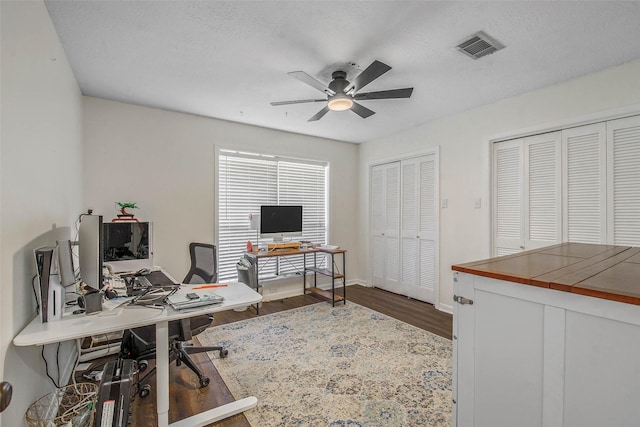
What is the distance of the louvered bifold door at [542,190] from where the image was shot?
9.35 ft

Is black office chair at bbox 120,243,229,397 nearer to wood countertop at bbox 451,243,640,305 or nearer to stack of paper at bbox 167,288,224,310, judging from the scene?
stack of paper at bbox 167,288,224,310

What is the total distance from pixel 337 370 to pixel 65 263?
2071mm

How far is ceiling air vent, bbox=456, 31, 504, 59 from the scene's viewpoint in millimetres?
1997

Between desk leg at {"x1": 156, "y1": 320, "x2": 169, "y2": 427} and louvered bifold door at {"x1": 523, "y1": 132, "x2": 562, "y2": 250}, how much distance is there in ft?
11.5

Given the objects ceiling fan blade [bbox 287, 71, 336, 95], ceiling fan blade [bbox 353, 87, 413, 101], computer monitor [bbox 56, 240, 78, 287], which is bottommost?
computer monitor [bbox 56, 240, 78, 287]

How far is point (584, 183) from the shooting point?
2670 mm

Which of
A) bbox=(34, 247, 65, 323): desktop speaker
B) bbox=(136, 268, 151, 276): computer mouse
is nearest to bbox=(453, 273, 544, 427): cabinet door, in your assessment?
bbox=(34, 247, 65, 323): desktop speaker

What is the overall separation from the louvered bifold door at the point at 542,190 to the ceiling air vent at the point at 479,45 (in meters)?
1.36

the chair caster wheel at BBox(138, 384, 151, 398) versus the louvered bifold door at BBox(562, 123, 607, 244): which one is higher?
the louvered bifold door at BBox(562, 123, 607, 244)

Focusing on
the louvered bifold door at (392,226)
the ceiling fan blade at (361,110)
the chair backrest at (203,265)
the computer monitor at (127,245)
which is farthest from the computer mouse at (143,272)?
the louvered bifold door at (392,226)

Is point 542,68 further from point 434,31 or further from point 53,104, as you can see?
point 53,104

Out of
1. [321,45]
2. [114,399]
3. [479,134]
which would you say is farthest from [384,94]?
[114,399]

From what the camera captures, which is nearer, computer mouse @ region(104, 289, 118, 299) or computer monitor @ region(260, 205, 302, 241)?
computer mouse @ region(104, 289, 118, 299)

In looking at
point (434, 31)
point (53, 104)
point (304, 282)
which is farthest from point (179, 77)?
point (304, 282)
